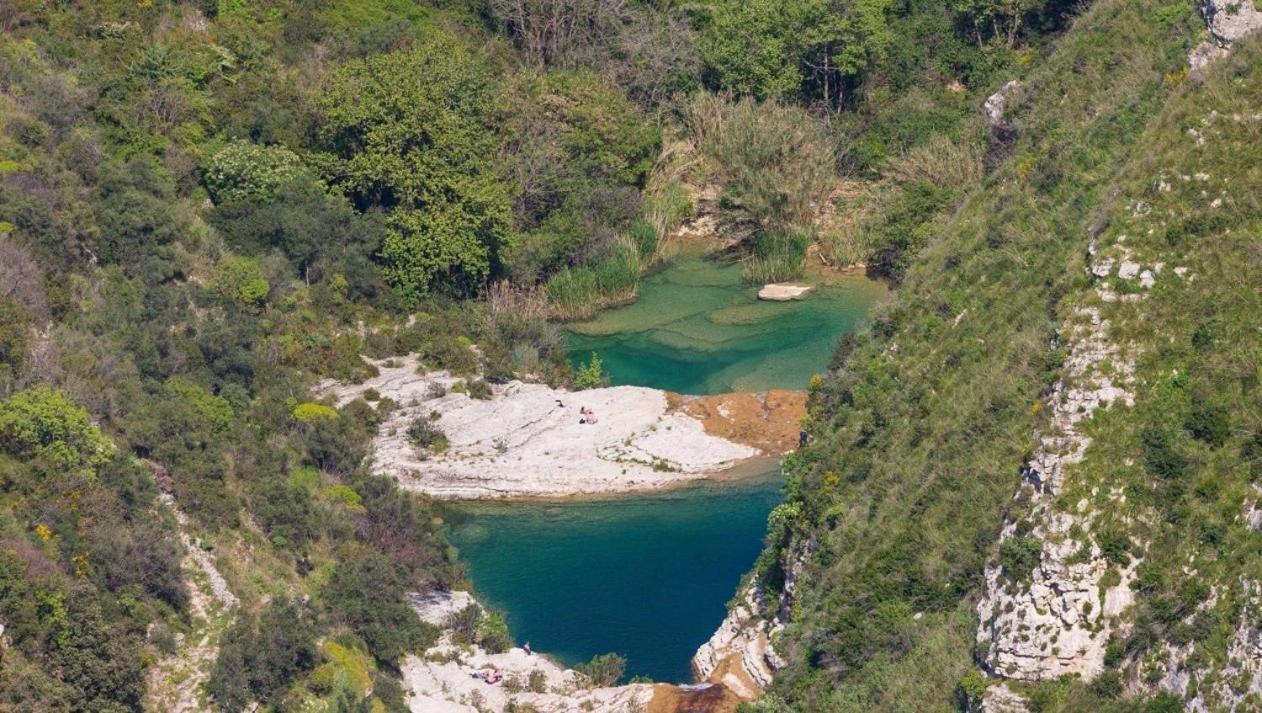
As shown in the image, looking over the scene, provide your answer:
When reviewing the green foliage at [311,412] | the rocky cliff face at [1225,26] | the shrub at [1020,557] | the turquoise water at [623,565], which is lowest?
the turquoise water at [623,565]

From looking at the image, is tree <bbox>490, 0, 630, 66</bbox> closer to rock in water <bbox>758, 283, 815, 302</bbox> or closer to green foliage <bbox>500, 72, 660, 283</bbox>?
green foliage <bbox>500, 72, 660, 283</bbox>

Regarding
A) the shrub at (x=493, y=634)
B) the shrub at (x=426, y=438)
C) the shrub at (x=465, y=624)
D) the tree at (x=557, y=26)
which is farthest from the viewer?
the tree at (x=557, y=26)

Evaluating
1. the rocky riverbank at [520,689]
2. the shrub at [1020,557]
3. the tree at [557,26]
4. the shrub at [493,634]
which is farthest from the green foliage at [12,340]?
the tree at [557,26]

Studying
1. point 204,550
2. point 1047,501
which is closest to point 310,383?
point 204,550

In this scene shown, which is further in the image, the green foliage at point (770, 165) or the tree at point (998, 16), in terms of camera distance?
the tree at point (998, 16)

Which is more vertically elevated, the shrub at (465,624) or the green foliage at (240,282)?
the green foliage at (240,282)

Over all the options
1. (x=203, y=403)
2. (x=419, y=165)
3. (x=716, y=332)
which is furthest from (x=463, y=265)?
(x=203, y=403)

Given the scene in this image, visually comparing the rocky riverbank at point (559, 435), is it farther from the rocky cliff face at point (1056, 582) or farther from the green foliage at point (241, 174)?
the rocky cliff face at point (1056, 582)
